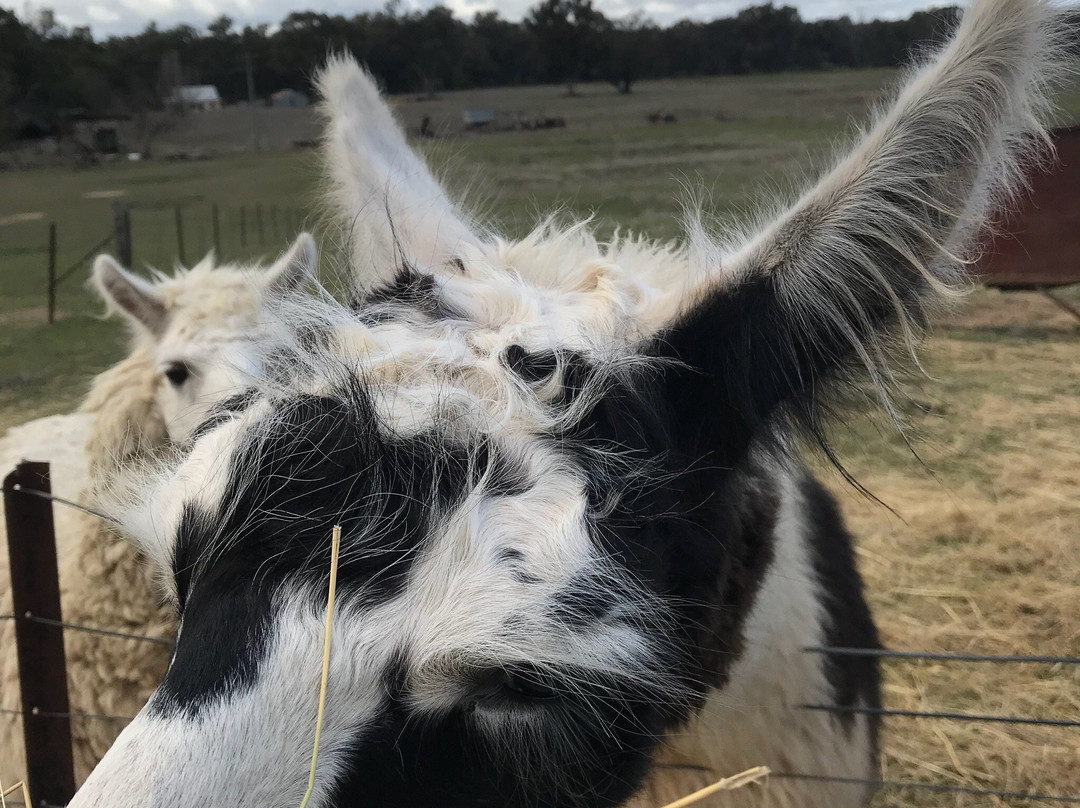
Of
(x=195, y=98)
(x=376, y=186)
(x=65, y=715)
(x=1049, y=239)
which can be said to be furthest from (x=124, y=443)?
(x=195, y=98)

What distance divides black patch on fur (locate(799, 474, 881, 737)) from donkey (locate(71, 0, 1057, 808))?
0.53 m

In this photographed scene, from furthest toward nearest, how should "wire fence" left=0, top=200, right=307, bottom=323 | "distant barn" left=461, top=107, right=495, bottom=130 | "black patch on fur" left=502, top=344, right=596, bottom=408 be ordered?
"distant barn" left=461, top=107, right=495, bottom=130
"wire fence" left=0, top=200, right=307, bottom=323
"black patch on fur" left=502, top=344, right=596, bottom=408

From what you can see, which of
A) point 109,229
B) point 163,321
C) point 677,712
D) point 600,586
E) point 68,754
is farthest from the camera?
point 109,229

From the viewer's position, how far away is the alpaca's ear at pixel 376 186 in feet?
6.46

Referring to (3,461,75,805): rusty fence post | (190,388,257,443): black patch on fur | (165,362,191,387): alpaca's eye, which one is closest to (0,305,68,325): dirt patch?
(165,362,191,387): alpaca's eye

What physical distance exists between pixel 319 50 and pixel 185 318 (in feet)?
28.6

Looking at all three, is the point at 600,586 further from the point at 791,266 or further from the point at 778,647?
the point at 778,647

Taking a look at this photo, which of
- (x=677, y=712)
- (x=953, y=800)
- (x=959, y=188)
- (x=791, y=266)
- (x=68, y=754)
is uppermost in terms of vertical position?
(x=959, y=188)

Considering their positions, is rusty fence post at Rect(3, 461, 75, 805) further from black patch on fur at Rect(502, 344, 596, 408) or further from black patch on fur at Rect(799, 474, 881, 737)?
black patch on fur at Rect(799, 474, 881, 737)

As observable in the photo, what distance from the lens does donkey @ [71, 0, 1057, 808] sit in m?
Answer: 1.04

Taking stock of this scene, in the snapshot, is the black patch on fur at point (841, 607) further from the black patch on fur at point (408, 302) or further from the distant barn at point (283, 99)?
the distant barn at point (283, 99)

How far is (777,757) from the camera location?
1.76 m

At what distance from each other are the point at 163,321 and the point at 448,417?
3.14 m

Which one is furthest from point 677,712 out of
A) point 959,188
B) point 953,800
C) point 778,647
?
point 953,800
